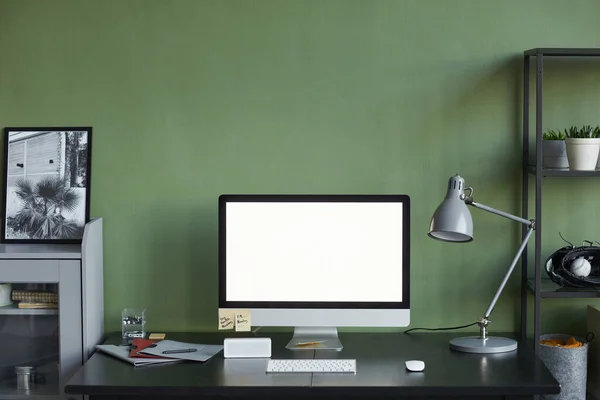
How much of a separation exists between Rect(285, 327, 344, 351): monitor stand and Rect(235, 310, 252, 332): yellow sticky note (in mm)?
150

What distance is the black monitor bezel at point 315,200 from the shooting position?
256 centimetres

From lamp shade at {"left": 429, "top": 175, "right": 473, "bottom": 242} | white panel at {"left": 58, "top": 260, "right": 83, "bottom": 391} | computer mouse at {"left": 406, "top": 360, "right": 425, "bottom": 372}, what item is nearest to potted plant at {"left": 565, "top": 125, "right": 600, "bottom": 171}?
lamp shade at {"left": 429, "top": 175, "right": 473, "bottom": 242}

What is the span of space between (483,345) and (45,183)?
1.60 m

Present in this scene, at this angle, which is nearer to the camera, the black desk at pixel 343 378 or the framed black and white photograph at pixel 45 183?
the black desk at pixel 343 378

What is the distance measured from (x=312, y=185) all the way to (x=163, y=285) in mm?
645

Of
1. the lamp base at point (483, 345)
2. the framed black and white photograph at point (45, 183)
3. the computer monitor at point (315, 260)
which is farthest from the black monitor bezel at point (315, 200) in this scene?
the framed black and white photograph at point (45, 183)

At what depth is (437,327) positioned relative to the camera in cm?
282

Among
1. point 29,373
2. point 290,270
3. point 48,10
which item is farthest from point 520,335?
point 48,10

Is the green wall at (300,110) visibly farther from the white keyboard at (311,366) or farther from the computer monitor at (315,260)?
the white keyboard at (311,366)

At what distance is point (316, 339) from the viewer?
8.54 feet

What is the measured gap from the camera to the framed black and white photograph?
9.14 ft

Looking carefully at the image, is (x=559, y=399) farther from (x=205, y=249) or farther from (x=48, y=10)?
(x=48, y=10)

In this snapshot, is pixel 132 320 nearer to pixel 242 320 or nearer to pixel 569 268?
pixel 242 320

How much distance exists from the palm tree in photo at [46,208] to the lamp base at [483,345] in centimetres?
135
